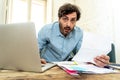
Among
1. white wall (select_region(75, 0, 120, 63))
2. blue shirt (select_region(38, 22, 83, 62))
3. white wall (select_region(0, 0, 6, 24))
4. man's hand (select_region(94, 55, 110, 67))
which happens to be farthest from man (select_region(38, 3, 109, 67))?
white wall (select_region(0, 0, 6, 24))

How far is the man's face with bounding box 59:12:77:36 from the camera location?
149 cm

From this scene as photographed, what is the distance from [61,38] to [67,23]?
146mm

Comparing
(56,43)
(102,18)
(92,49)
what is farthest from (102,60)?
(102,18)

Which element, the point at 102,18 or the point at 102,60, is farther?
the point at 102,18

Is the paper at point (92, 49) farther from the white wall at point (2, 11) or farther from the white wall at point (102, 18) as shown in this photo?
the white wall at point (2, 11)

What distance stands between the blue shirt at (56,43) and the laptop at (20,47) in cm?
75

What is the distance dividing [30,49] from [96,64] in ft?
1.44

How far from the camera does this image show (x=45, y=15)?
281 cm

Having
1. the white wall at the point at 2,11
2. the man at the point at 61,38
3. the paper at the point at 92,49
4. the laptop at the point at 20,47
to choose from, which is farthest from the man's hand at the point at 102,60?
the white wall at the point at 2,11

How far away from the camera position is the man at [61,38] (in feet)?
4.72

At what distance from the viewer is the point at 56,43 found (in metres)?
1.44

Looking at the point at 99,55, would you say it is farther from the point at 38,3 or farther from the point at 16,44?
the point at 38,3

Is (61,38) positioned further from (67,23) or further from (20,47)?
(20,47)

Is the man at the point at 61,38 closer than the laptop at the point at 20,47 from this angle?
No
